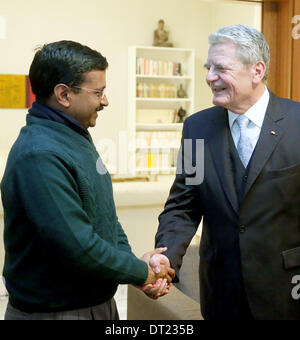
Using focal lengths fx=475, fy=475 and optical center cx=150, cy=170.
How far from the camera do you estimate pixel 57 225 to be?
1268 millimetres

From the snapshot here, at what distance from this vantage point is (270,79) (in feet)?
10.8

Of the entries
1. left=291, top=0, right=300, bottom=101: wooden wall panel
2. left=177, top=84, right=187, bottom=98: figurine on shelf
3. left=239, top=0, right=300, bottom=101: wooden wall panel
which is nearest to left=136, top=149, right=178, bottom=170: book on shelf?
left=177, top=84, right=187, bottom=98: figurine on shelf

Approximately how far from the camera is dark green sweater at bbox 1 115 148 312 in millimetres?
1263

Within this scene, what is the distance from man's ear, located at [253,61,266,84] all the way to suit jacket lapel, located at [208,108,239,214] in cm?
19

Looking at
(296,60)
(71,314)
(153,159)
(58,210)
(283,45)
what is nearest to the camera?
(58,210)

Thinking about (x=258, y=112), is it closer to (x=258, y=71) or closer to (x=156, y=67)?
(x=258, y=71)

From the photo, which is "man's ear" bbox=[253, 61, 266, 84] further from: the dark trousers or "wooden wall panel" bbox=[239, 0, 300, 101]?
"wooden wall panel" bbox=[239, 0, 300, 101]

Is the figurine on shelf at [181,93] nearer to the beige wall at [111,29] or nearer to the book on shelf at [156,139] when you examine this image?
the beige wall at [111,29]

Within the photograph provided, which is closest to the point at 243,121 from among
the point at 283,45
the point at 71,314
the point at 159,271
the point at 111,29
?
the point at 159,271

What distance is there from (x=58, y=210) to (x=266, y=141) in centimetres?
72

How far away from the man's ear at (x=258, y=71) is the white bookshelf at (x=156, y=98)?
6035 mm

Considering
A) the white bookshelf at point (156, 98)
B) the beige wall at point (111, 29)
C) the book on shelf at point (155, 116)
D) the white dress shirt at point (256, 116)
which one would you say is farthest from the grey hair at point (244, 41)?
the book on shelf at point (155, 116)

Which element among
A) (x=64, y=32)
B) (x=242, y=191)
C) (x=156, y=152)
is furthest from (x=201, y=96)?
(x=242, y=191)

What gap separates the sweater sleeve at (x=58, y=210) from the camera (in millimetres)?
1255
